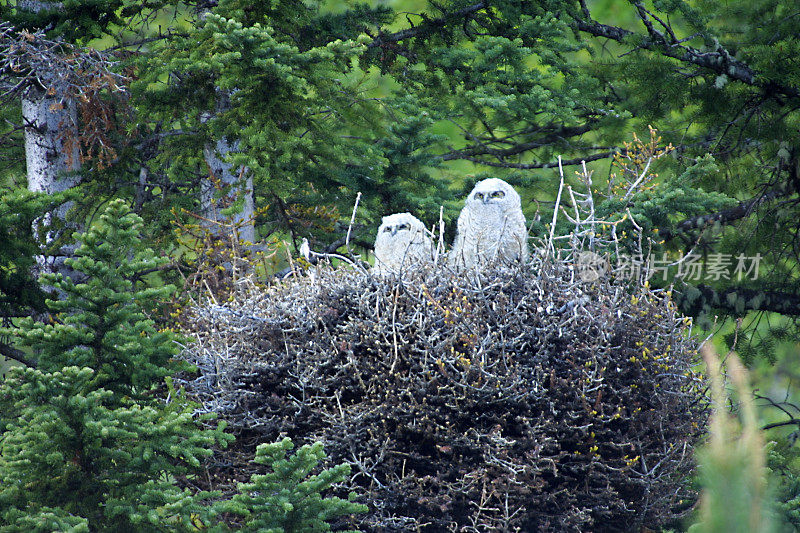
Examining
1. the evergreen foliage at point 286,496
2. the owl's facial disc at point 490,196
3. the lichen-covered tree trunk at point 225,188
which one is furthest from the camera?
the lichen-covered tree trunk at point 225,188

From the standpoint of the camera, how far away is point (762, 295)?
697cm

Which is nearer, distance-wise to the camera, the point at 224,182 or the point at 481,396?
the point at 481,396

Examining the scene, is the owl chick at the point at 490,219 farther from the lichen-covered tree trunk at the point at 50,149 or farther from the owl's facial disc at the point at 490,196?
the lichen-covered tree trunk at the point at 50,149

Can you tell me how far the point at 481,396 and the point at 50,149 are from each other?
4839mm

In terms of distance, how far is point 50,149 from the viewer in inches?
262

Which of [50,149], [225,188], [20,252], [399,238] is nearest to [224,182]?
[225,188]

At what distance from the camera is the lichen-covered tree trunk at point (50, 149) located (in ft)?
21.6

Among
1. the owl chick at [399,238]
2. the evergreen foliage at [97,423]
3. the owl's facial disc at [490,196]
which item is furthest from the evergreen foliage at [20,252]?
the owl's facial disc at [490,196]

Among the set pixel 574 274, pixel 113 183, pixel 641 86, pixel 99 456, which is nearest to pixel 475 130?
pixel 641 86

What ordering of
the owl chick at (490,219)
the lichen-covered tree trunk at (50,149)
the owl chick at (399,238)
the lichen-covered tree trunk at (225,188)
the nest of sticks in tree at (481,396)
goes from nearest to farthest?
the nest of sticks in tree at (481,396) < the owl chick at (490,219) < the owl chick at (399,238) < the lichen-covered tree trunk at (225,188) < the lichen-covered tree trunk at (50,149)

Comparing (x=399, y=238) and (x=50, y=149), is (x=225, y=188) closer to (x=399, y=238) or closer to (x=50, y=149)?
(x=50, y=149)

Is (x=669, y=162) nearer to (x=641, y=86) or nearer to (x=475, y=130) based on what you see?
(x=641, y=86)

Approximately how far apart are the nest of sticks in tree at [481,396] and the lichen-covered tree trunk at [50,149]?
10.7 ft

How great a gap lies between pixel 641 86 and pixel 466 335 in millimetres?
3913
